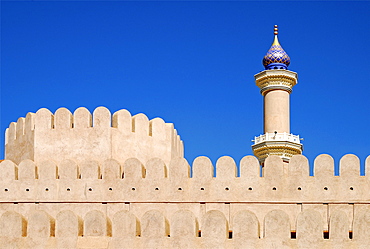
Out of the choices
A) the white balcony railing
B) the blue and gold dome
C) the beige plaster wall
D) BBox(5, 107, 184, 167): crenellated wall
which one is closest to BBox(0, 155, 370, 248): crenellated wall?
the beige plaster wall

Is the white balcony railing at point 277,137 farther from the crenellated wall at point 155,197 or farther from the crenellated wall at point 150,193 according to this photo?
the crenellated wall at point 155,197

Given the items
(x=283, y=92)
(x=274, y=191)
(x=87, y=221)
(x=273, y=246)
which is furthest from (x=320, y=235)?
(x=283, y=92)

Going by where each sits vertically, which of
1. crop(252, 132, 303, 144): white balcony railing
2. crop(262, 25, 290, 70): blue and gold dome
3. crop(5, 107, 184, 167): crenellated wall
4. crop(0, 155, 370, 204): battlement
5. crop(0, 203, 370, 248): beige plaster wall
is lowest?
crop(0, 203, 370, 248): beige plaster wall

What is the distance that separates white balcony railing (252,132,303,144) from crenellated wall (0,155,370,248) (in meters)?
16.7

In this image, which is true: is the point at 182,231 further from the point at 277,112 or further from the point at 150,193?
the point at 277,112

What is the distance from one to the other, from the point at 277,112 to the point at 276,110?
12 centimetres

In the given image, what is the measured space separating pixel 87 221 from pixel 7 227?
1451 mm

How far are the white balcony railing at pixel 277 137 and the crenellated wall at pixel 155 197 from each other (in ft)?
54.9

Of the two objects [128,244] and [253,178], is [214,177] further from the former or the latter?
[128,244]

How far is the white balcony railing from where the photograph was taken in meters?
32.4

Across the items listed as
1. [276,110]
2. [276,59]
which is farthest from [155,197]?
[276,59]

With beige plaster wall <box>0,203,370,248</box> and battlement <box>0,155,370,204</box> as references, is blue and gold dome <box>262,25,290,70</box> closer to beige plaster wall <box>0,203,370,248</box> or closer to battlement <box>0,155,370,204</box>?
battlement <box>0,155,370,204</box>

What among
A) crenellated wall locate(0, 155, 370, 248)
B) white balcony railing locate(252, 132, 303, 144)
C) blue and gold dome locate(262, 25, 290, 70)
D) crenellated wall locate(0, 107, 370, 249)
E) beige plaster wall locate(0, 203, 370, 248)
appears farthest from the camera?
blue and gold dome locate(262, 25, 290, 70)

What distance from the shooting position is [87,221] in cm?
1276
